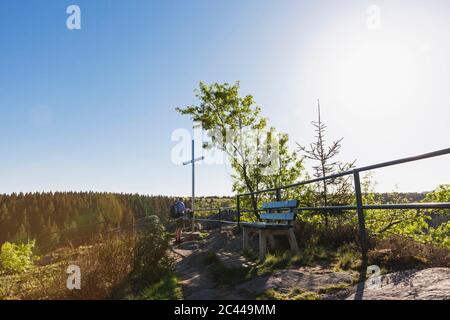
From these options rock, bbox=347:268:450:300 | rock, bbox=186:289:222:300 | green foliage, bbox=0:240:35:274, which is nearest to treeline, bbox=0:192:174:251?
green foliage, bbox=0:240:35:274

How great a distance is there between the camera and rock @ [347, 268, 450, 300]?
8.90 ft

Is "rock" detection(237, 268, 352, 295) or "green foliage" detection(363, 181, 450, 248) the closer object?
"rock" detection(237, 268, 352, 295)

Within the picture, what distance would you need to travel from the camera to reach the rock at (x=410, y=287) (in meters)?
2.71

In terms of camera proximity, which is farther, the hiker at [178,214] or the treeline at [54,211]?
the treeline at [54,211]

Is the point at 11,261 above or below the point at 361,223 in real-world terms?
below

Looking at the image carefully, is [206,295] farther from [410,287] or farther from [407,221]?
[407,221]

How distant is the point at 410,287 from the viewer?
299 cm

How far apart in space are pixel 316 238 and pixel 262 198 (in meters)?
7.77

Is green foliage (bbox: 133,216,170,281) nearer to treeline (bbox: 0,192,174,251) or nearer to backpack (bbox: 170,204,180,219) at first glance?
backpack (bbox: 170,204,180,219)

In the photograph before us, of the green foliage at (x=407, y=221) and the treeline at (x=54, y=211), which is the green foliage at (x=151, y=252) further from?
the treeline at (x=54, y=211)

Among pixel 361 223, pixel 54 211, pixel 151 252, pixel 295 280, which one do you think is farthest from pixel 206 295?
pixel 54 211

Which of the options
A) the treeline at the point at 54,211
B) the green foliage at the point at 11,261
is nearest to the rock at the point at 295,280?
the green foliage at the point at 11,261

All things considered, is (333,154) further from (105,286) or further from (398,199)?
(105,286)
